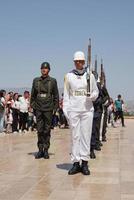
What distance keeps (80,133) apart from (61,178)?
0.96 meters

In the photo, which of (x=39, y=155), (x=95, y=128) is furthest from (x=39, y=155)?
(x=95, y=128)

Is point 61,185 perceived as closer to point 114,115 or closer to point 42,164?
point 42,164

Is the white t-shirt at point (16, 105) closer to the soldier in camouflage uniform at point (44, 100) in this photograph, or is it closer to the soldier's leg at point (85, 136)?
the soldier in camouflage uniform at point (44, 100)

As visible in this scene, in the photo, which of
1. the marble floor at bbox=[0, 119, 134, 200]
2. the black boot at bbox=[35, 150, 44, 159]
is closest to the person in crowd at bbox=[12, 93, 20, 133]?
the marble floor at bbox=[0, 119, 134, 200]

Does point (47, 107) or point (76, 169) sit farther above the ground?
point (47, 107)

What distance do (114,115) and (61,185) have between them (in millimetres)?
20063

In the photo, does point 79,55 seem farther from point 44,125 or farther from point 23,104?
point 23,104

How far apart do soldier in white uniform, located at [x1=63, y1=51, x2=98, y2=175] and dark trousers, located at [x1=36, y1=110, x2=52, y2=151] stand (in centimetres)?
221

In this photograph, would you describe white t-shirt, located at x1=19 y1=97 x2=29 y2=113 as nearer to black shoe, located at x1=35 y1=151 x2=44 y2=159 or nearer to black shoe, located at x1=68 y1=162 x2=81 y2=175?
black shoe, located at x1=35 y1=151 x2=44 y2=159

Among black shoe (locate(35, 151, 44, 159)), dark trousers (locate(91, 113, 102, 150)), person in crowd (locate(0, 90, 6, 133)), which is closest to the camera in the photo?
black shoe (locate(35, 151, 44, 159))

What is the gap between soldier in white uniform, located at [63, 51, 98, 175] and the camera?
919 centimetres

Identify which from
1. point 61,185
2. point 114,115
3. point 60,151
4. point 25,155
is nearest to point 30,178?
point 61,185

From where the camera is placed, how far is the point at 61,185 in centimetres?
815

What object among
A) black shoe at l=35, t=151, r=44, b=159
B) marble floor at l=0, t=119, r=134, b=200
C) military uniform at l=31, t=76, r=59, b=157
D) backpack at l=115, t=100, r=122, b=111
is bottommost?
marble floor at l=0, t=119, r=134, b=200
